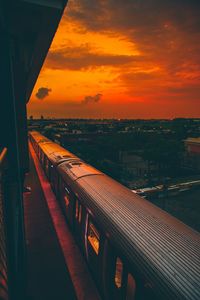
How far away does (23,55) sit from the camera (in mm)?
7504

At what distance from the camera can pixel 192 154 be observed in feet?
100

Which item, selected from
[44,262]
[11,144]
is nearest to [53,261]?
[44,262]

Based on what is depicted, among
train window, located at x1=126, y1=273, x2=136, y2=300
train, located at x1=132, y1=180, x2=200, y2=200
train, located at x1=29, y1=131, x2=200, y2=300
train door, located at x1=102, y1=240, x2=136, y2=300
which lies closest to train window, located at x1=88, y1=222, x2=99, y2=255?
train, located at x1=29, y1=131, x2=200, y2=300

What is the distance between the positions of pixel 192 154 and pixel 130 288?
2970 cm

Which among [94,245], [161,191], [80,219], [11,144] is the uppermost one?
[11,144]

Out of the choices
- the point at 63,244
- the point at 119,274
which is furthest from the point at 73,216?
the point at 119,274

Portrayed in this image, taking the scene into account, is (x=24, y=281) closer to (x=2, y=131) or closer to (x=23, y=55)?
(x=2, y=131)

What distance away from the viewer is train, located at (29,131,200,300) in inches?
113

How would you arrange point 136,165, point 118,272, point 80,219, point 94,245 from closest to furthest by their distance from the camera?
point 118,272
point 94,245
point 80,219
point 136,165

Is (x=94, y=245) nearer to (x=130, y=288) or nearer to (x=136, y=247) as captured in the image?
(x=130, y=288)

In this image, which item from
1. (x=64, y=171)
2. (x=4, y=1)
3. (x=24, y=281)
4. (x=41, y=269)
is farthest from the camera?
(x=64, y=171)

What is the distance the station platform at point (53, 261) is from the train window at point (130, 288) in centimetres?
231

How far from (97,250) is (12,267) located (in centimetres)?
184

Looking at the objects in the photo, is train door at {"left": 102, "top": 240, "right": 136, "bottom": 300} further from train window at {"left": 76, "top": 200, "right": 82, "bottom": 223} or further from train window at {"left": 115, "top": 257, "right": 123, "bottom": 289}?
train window at {"left": 76, "top": 200, "right": 82, "bottom": 223}
